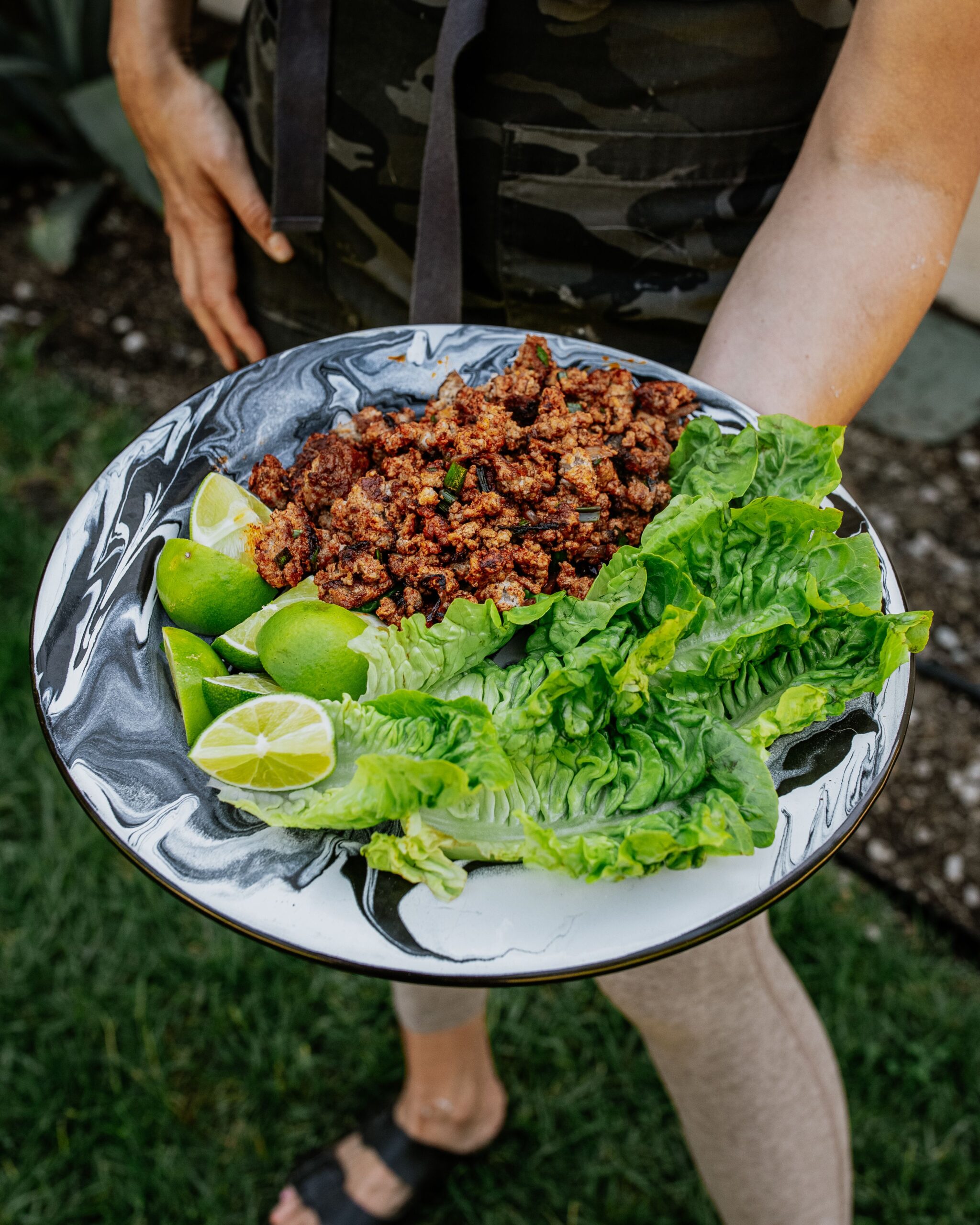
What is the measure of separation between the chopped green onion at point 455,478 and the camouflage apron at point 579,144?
2.03 ft

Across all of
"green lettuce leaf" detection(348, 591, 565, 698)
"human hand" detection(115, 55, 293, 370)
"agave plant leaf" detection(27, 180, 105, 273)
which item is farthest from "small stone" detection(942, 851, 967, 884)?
"agave plant leaf" detection(27, 180, 105, 273)

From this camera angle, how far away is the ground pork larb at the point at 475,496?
5.39 feet

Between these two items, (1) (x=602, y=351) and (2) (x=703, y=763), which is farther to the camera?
(1) (x=602, y=351)

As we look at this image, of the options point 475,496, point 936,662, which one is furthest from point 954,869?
point 475,496

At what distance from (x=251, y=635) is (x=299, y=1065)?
1.64 m

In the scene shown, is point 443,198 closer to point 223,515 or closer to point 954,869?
point 223,515

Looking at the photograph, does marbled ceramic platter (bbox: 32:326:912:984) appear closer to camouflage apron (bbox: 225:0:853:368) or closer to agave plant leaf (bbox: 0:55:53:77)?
camouflage apron (bbox: 225:0:853:368)

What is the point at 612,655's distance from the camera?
4.70ft

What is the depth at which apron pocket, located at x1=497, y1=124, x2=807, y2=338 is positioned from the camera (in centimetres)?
193

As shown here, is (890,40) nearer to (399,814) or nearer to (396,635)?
(396,635)

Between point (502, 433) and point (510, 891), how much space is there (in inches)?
31.1

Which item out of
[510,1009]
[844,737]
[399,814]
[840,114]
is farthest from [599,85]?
[510,1009]

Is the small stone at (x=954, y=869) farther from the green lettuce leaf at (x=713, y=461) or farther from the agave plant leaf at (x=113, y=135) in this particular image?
the agave plant leaf at (x=113, y=135)

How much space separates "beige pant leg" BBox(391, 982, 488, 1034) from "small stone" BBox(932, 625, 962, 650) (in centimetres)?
217
